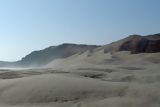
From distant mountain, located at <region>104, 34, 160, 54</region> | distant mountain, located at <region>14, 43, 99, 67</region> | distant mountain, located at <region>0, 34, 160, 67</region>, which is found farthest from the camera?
distant mountain, located at <region>14, 43, 99, 67</region>

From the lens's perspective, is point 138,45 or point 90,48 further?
point 90,48

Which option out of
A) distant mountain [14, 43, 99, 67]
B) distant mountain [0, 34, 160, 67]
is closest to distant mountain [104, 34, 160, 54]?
distant mountain [0, 34, 160, 67]

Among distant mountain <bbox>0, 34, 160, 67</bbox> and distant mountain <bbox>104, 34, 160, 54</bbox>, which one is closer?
distant mountain <bbox>104, 34, 160, 54</bbox>

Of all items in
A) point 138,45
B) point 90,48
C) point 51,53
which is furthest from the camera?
point 51,53

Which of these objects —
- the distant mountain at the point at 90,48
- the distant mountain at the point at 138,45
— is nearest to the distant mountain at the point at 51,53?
the distant mountain at the point at 90,48

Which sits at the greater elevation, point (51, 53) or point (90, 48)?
point (51, 53)

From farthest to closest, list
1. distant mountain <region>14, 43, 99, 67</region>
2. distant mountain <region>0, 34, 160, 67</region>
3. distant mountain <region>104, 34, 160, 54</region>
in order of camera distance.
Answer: distant mountain <region>14, 43, 99, 67</region> < distant mountain <region>0, 34, 160, 67</region> < distant mountain <region>104, 34, 160, 54</region>

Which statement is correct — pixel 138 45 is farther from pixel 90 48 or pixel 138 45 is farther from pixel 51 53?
pixel 51 53

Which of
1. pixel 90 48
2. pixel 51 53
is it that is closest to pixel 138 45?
pixel 90 48

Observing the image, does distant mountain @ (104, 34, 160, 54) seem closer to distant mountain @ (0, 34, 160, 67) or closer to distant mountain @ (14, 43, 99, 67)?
distant mountain @ (0, 34, 160, 67)

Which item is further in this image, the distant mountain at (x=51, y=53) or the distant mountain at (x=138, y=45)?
the distant mountain at (x=51, y=53)

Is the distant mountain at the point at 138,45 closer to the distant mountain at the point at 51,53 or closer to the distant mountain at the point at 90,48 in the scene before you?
the distant mountain at the point at 90,48

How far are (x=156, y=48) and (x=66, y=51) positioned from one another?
89.7 ft

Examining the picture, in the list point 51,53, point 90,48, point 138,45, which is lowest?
point 138,45
